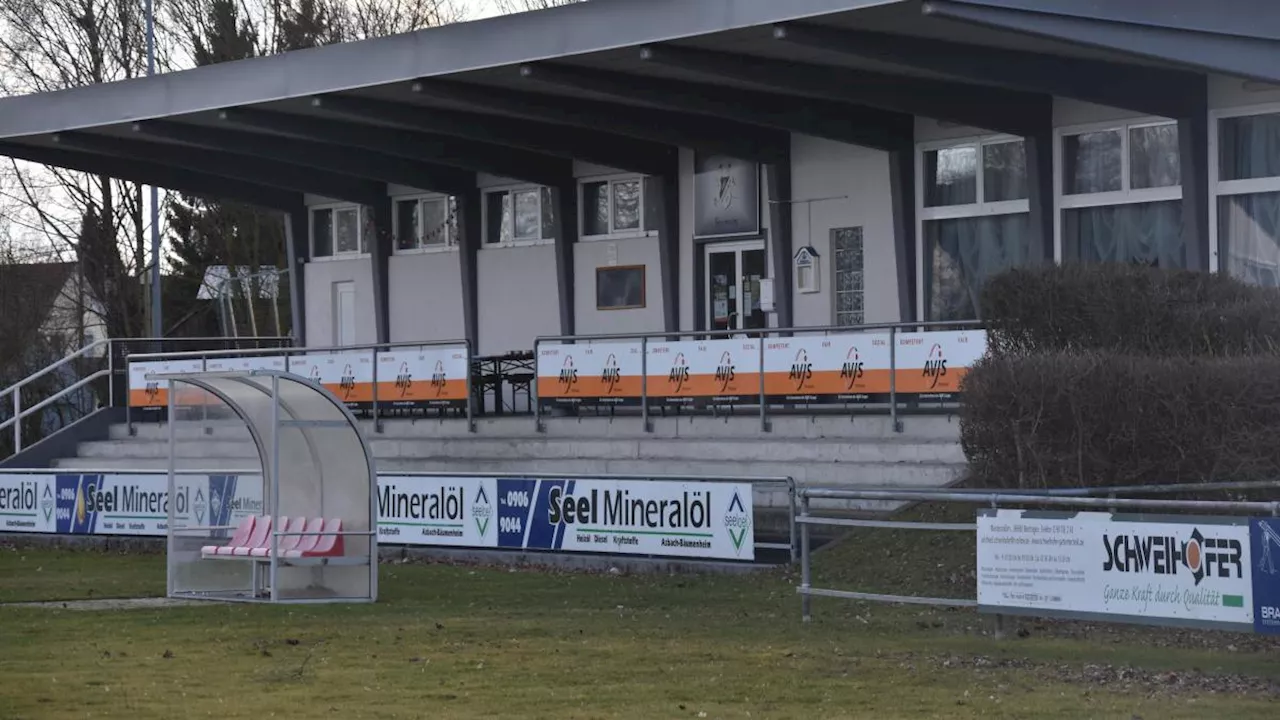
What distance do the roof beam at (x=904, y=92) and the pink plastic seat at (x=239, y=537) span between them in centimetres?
868

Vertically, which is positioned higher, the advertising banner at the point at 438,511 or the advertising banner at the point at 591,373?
the advertising banner at the point at 591,373

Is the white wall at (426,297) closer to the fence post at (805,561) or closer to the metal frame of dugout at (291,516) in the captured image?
the metal frame of dugout at (291,516)

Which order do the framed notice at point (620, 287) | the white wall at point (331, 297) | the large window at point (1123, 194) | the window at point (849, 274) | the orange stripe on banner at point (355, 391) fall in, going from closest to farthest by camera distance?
1. the large window at point (1123, 194)
2. the window at point (849, 274)
3. the orange stripe on banner at point (355, 391)
4. the framed notice at point (620, 287)
5. the white wall at point (331, 297)

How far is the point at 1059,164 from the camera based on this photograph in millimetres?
24453

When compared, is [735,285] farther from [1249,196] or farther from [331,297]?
[331,297]

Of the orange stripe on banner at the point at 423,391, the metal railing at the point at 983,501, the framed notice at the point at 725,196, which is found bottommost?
the metal railing at the point at 983,501

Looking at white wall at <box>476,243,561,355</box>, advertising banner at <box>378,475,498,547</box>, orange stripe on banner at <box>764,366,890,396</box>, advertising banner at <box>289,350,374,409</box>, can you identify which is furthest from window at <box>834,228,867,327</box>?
advertising banner at <box>378,475,498,547</box>

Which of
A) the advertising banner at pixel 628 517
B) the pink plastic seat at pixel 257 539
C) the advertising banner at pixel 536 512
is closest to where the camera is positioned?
the pink plastic seat at pixel 257 539

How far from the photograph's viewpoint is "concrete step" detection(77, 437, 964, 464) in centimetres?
2103

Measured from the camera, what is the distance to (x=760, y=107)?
2572 centimetres

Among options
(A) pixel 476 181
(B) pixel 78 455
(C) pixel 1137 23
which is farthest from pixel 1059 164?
(B) pixel 78 455

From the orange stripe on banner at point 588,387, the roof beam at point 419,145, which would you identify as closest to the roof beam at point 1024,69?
the orange stripe on banner at point 588,387

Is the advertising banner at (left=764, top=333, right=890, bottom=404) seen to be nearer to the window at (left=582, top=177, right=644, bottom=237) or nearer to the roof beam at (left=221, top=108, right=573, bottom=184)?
the window at (left=582, top=177, right=644, bottom=237)

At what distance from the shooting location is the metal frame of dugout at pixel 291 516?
17984 millimetres
